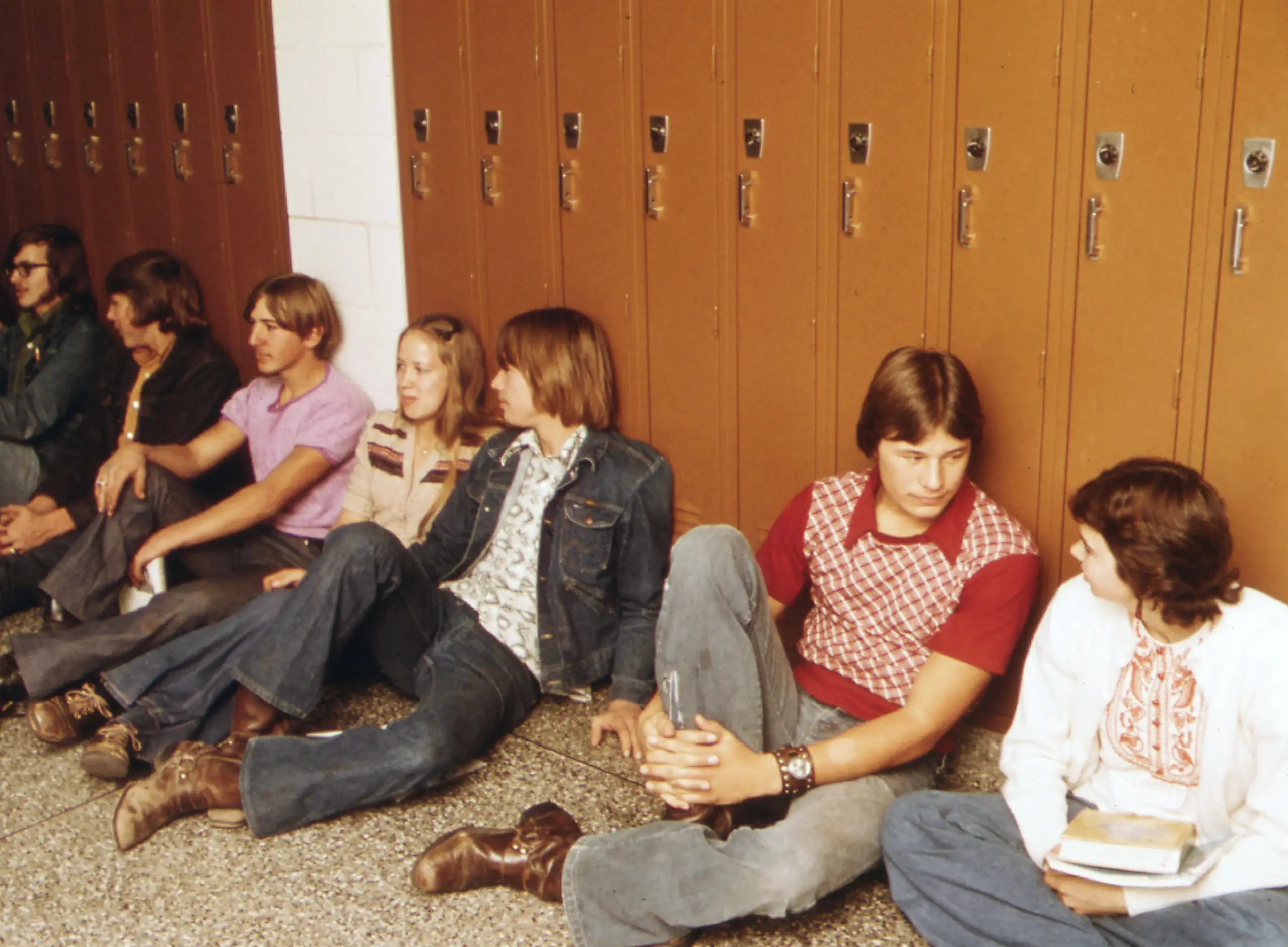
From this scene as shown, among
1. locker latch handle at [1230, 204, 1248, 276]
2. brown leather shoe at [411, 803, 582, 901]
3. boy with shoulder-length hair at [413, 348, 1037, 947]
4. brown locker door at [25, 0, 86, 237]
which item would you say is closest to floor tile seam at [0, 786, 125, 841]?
brown leather shoe at [411, 803, 582, 901]

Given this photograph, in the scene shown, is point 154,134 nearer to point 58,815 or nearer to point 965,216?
point 58,815

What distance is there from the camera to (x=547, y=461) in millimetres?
3025

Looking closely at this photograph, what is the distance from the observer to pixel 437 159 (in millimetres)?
3494

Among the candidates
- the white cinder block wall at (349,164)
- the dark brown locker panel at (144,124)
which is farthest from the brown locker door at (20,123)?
the white cinder block wall at (349,164)

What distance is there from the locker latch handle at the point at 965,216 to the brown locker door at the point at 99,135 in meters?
2.77

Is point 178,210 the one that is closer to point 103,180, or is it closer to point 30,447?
point 103,180

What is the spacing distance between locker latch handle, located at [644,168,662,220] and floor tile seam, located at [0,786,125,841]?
1.54 meters

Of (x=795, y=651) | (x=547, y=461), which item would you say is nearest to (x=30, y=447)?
(x=547, y=461)

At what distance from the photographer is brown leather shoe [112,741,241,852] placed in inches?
100

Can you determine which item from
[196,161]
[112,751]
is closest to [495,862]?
[112,751]

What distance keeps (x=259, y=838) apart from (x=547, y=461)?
94 centimetres

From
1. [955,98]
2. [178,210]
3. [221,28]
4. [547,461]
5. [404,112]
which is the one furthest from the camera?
[178,210]

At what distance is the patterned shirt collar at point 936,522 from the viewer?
2432mm

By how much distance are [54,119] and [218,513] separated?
1921 millimetres
